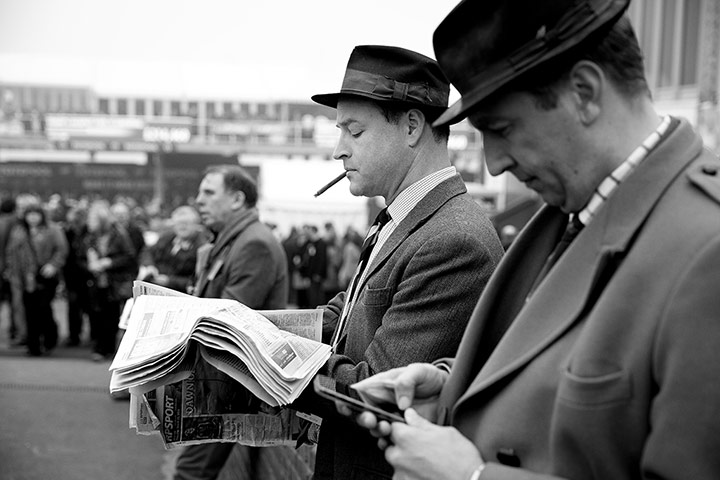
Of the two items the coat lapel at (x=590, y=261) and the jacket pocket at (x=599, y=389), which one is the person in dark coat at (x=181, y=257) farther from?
the jacket pocket at (x=599, y=389)

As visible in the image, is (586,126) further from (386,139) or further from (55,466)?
(55,466)

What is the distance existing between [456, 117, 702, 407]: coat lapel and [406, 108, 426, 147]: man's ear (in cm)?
111

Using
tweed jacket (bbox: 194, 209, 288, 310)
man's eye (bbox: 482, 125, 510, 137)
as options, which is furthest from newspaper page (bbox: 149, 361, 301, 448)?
Answer: tweed jacket (bbox: 194, 209, 288, 310)

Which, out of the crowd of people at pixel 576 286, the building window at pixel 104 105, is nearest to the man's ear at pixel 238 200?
the crowd of people at pixel 576 286

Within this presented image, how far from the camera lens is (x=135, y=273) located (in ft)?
28.3

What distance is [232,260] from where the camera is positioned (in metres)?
4.40

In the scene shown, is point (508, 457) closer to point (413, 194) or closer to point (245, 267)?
point (413, 194)

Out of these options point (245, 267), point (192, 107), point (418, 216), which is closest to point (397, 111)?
point (418, 216)

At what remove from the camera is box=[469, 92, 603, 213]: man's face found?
1220mm

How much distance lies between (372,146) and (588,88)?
3.81 ft

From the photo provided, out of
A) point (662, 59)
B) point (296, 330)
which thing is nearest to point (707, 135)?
point (662, 59)

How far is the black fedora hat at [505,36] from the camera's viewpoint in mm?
1177

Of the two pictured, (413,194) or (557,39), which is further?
(413,194)

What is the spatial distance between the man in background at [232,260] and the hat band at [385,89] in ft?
7.29
